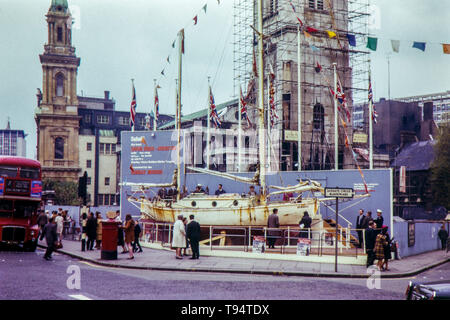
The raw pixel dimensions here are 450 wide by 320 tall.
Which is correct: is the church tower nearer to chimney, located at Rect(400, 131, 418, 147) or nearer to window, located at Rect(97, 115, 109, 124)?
window, located at Rect(97, 115, 109, 124)

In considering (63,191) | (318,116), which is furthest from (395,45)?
(63,191)

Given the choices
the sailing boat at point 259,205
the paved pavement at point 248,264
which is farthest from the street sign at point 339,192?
the sailing boat at point 259,205

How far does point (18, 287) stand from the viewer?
13438 mm

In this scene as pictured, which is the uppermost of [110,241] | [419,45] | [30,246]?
[419,45]

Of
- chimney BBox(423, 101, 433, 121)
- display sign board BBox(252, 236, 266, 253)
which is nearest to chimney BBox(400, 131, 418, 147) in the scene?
chimney BBox(423, 101, 433, 121)

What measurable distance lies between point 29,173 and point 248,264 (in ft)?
39.8

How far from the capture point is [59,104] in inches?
3371

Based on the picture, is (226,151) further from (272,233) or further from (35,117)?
(35,117)

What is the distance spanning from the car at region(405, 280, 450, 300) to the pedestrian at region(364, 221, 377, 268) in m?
9.23

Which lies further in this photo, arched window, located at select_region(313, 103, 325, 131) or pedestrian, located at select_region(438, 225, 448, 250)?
arched window, located at select_region(313, 103, 325, 131)

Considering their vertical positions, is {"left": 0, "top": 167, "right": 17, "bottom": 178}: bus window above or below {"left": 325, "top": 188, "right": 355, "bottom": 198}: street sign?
above

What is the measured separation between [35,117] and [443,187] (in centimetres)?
6175

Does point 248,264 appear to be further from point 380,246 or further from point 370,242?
point 380,246

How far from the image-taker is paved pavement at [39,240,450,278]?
18.2 m
